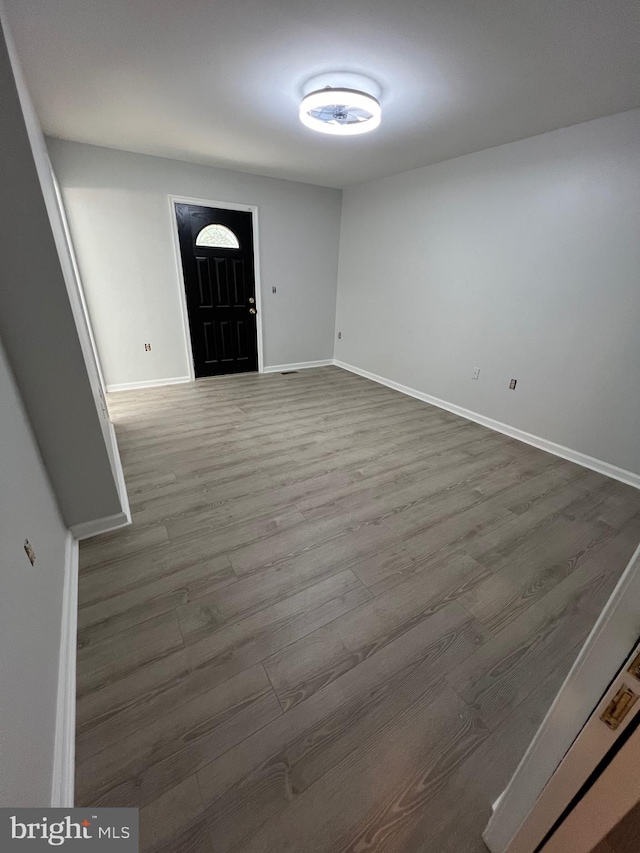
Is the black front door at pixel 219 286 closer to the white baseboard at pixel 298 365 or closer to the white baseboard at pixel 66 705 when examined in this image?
the white baseboard at pixel 298 365

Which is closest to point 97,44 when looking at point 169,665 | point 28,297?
point 28,297

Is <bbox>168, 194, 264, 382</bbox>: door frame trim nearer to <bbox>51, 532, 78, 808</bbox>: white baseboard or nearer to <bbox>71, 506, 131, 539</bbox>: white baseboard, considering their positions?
<bbox>71, 506, 131, 539</bbox>: white baseboard

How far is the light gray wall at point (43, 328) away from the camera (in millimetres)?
1286

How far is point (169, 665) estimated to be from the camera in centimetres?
134

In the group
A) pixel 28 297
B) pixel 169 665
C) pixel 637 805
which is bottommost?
pixel 169 665

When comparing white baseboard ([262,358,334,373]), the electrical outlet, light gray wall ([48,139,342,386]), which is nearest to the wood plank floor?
the electrical outlet

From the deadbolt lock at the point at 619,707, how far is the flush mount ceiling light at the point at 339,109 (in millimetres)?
2757

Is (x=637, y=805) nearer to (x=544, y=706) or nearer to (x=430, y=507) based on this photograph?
(x=544, y=706)

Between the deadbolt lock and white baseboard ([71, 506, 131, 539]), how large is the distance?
222cm

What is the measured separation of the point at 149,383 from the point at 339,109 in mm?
3444

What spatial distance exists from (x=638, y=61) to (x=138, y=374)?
473 centimetres

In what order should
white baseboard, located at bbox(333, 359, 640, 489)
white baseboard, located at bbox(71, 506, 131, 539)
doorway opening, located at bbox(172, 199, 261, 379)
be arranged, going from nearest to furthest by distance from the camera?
white baseboard, located at bbox(71, 506, 131, 539) < white baseboard, located at bbox(333, 359, 640, 489) < doorway opening, located at bbox(172, 199, 261, 379)

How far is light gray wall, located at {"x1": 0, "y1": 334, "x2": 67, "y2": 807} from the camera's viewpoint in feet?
2.59
